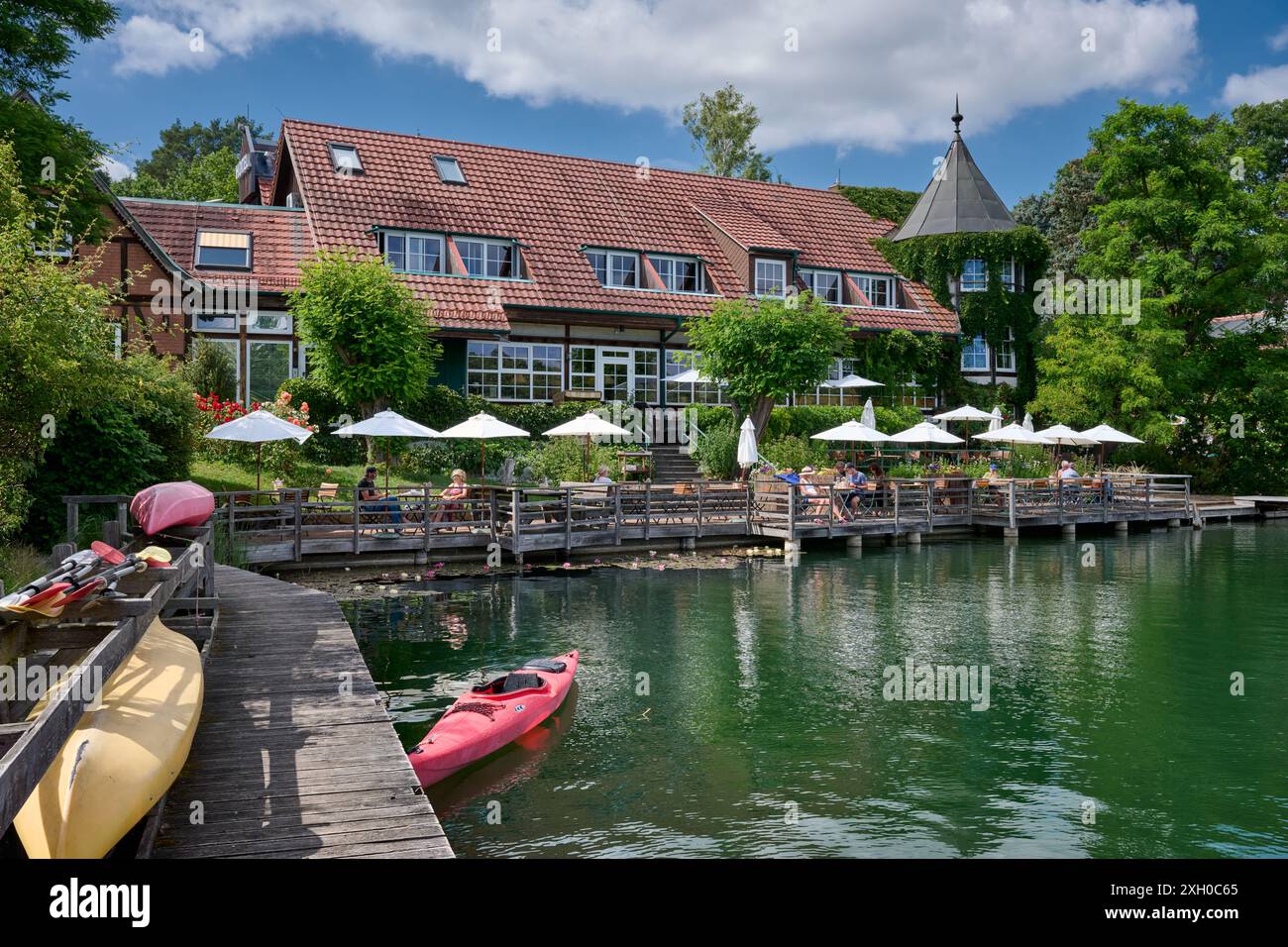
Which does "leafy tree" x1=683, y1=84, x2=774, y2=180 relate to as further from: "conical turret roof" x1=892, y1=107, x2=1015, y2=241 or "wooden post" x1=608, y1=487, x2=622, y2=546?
"wooden post" x1=608, y1=487, x2=622, y2=546

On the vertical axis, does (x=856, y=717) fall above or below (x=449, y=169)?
below

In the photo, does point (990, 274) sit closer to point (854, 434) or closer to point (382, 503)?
point (854, 434)

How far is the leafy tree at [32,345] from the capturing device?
1238 centimetres

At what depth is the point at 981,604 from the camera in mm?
19672

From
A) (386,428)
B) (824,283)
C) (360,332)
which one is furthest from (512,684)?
(824,283)

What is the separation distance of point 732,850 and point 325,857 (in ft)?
11.6

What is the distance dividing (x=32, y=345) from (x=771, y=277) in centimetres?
2918

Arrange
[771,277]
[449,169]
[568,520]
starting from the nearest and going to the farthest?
[568,520], [449,169], [771,277]

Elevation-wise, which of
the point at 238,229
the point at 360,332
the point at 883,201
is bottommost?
the point at 360,332

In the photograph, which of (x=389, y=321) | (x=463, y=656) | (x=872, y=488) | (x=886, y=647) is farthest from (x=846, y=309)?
(x=463, y=656)

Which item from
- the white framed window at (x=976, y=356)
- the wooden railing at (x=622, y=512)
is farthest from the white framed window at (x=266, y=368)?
the white framed window at (x=976, y=356)

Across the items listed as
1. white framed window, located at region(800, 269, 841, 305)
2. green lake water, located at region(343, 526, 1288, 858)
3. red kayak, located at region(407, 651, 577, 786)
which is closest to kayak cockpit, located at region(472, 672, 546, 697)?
red kayak, located at region(407, 651, 577, 786)

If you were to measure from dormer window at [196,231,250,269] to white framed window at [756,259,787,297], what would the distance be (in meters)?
17.2

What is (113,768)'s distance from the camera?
588cm
